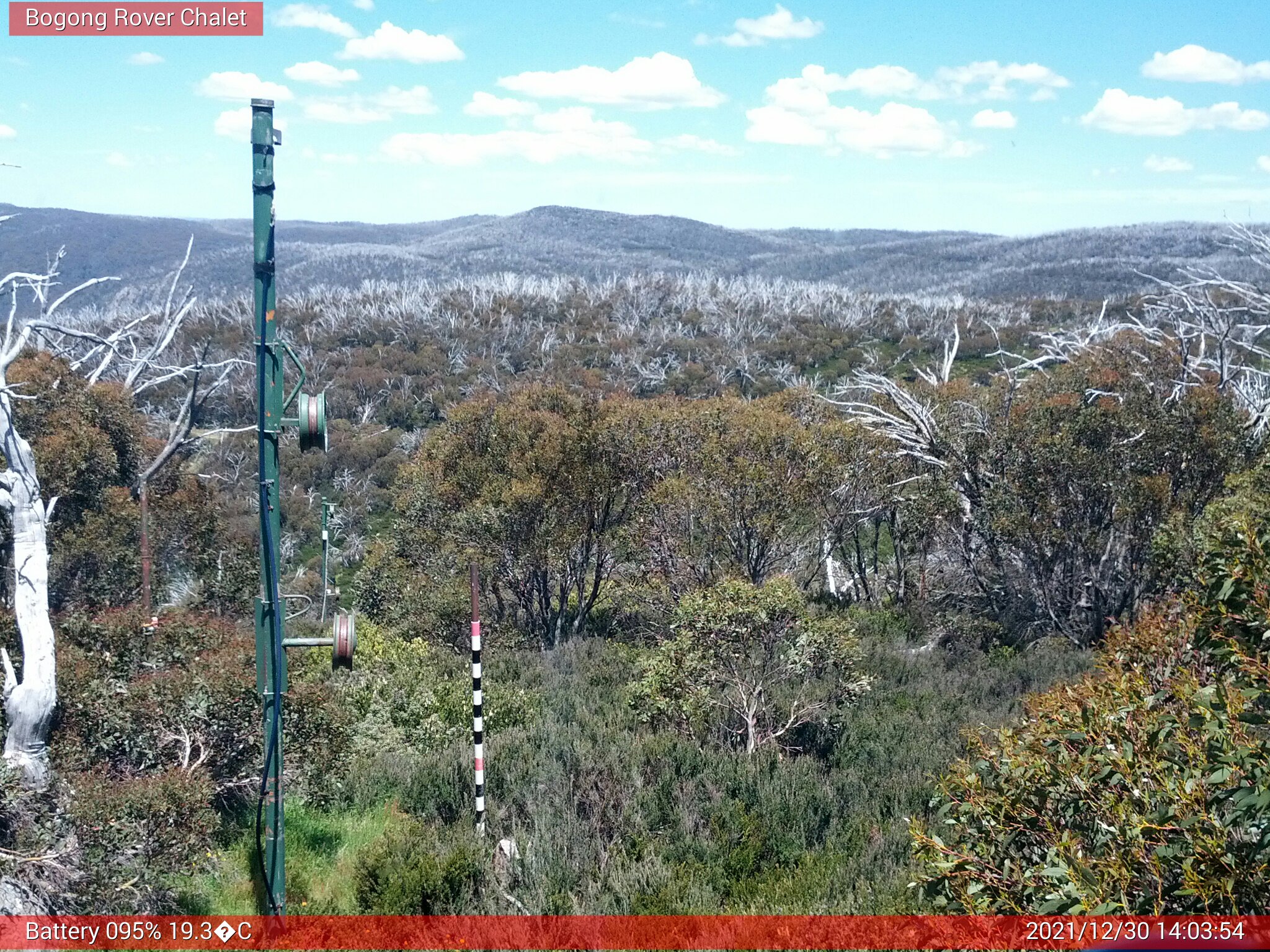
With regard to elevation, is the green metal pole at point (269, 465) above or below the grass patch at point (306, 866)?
above

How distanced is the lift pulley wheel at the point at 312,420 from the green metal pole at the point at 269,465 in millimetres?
204

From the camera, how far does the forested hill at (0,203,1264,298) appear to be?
275ft

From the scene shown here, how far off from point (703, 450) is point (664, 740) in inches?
280

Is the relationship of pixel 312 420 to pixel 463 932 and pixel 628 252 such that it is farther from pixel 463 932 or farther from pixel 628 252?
pixel 628 252

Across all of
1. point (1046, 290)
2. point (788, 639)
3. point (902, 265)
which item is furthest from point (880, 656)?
point (902, 265)

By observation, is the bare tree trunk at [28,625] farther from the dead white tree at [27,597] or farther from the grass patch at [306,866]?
the grass patch at [306,866]

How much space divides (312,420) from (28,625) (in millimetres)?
4280

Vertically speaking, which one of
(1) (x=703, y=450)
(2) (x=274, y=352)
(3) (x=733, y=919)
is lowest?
(3) (x=733, y=919)

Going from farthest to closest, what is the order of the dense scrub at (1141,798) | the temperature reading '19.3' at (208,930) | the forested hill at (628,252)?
the forested hill at (628,252), the temperature reading '19.3' at (208,930), the dense scrub at (1141,798)

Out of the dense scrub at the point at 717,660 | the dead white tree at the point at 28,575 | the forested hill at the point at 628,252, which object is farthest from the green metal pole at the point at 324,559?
the forested hill at the point at 628,252

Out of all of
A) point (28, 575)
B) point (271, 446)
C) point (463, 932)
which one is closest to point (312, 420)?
point (271, 446)

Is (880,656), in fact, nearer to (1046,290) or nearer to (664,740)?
(664,740)

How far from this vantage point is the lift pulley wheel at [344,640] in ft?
18.6

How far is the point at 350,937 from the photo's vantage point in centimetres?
629
